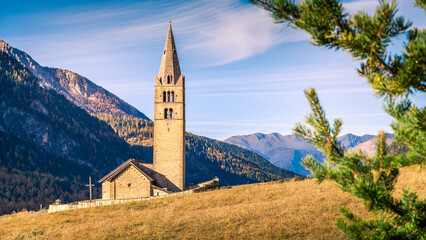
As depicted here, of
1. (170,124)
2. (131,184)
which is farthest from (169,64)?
(131,184)

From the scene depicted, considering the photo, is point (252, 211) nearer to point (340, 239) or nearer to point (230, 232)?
point (230, 232)

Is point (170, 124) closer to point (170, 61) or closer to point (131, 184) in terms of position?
point (170, 61)

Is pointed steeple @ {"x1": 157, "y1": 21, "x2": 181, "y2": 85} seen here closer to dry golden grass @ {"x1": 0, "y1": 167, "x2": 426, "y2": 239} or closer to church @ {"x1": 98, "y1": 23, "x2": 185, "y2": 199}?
church @ {"x1": 98, "y1": 23, "x2": 185, "y2": 199}

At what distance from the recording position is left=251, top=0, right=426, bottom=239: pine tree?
3.71 meters

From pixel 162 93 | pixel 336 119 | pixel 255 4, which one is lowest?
pixel 336 119

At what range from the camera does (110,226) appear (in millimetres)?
20422

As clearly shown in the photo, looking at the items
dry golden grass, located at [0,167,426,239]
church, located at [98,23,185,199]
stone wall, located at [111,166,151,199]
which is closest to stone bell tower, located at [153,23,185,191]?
church, located at [98,23,185,199]

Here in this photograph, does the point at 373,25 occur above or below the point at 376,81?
above

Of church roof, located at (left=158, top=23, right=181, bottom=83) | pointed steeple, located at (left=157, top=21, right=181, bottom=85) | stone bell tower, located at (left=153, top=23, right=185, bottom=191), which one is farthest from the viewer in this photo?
church roof, located at (left=158, top=23, right=181, bottom=83)

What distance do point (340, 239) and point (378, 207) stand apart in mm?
11008

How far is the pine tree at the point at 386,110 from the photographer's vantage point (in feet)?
12.2

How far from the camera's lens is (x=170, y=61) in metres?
57.2

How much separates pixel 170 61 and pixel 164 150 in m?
14.0

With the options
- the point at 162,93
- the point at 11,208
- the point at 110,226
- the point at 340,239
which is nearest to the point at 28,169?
the point at 11,208
